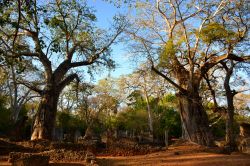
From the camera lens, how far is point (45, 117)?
1557 centimetres

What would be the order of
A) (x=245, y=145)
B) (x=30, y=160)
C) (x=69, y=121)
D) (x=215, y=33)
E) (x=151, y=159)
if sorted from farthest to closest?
(x=69, y=121) < (x=245, y=145) < (x=215, y=33) < (x=151, y=159) < (x=30, y=160)

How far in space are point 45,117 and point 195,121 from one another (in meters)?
7.12

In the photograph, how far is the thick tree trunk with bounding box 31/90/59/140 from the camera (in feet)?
50.3

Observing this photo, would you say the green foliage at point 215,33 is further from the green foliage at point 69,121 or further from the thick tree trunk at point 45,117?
the green foliage at point 69,121

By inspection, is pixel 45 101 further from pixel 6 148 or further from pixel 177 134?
pixel 177 134

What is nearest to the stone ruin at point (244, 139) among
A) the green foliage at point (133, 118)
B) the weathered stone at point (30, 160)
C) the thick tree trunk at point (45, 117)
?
the thick tree trunk at point (45, 117)

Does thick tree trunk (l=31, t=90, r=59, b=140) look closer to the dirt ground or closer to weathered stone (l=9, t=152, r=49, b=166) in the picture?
the dirt ground

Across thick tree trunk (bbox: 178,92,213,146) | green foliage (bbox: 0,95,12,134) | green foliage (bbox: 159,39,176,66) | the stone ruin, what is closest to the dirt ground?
thick tree trunk (bbox: 178,92,213,146)

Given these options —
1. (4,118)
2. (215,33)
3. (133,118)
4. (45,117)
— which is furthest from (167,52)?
(133,118)

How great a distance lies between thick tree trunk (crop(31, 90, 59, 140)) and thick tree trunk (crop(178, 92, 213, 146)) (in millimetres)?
6325

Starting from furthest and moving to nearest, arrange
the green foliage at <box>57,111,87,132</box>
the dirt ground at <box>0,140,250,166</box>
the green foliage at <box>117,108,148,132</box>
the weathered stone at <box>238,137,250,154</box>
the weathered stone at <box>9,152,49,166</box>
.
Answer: the green foliage at <box>117,108,148,132</box> → the green foliage at <box>57,111,87,132</box> → the weathered stone at <box>238,137,250,154</box> → the dirt ground at <box>0,140,250,166</box> → the weathered stone at <box>9,152,49,166</box>

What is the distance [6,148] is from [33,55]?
18.5 ft

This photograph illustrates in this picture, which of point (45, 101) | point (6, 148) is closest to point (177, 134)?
point (45, 101)

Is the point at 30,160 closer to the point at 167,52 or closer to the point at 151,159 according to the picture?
the point at 151,159
